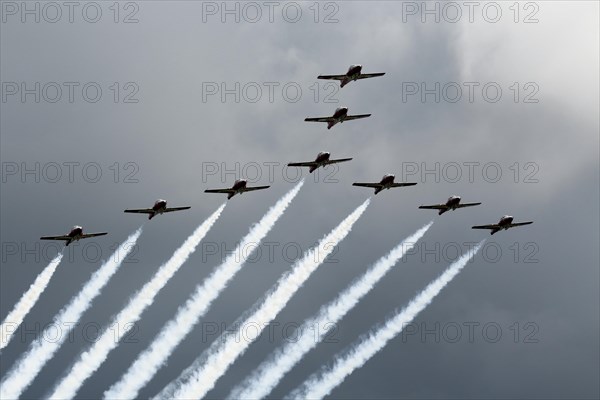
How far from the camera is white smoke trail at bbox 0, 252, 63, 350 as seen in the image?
190125mm

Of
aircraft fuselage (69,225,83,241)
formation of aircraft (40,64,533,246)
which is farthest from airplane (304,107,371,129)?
aircraft fuselage (69,225,83,241)

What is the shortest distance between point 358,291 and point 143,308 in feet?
116

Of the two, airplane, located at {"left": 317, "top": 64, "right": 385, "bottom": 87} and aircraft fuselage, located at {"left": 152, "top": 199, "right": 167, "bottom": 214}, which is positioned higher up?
airplane, located at {"left": 317, "top": 64, "right": 385, "bottom": 87}

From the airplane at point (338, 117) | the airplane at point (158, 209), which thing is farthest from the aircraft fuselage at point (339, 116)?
the airplane at point (158, 209)

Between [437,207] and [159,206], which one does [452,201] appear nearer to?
[437,207]

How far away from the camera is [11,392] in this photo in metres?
187

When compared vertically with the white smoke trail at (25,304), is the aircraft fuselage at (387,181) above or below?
above

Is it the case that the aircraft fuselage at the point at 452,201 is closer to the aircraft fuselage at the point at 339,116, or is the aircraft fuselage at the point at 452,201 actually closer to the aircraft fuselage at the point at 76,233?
the aircraft fuselage at the point at 339,116

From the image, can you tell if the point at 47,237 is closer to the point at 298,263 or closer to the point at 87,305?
the point at 87,305

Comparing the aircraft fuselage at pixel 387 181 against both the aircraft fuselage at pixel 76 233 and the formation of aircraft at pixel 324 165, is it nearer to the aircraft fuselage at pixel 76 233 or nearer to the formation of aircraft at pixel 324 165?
the formation of aircraft at pixel 324 165

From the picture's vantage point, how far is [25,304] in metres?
195

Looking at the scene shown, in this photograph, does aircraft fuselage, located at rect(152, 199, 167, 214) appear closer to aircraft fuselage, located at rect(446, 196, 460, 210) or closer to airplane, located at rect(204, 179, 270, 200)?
airplane, located at rect(204, 179, 270, 200)

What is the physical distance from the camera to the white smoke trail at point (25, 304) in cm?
19012

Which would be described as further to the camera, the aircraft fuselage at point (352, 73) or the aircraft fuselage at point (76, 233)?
the aircraft fuselage at point (352, 73)
